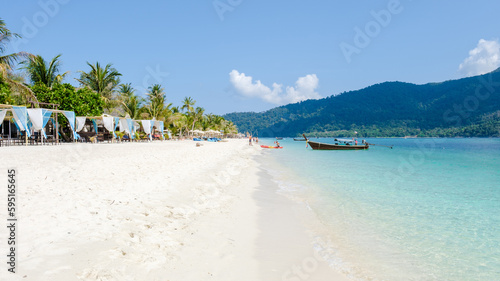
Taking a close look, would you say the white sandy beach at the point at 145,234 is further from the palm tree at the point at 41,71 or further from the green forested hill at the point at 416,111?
the green forested hill at the point at 416,111

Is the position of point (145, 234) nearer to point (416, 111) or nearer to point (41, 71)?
point (41, 71)

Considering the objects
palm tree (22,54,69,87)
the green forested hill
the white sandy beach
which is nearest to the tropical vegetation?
palm tree (22,54,69,87)

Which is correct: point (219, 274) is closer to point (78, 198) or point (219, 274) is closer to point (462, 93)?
point (78, 198)

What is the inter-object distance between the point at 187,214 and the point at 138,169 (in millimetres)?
4381

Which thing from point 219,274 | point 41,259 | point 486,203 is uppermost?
point 41,259

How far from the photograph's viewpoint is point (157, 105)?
40.4 meters

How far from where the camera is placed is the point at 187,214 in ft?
16.5

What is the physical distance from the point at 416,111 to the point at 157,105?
151m

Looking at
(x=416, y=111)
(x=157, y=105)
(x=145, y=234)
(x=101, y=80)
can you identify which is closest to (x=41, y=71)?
(x=101, y=80)

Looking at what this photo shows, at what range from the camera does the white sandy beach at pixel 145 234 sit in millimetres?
2834

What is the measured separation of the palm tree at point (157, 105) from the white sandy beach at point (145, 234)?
110ft

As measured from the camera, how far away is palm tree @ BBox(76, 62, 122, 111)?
1237 inches

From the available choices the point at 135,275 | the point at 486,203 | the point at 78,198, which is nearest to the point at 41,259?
the point at 135,275

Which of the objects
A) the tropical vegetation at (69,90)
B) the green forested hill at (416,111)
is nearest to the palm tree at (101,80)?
the tropical vegetation at (69,90)
